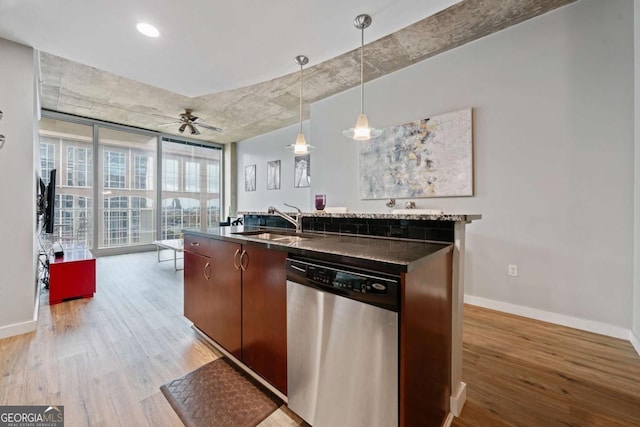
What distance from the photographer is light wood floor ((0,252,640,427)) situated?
1.41 metres

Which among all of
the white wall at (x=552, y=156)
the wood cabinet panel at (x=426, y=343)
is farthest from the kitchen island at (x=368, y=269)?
the white wall at (x=552, y=156)

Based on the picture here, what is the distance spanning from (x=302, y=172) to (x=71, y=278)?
395 cm

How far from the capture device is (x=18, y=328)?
2.23 metres

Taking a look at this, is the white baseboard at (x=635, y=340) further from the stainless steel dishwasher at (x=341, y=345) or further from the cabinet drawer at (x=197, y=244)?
the cabinet drawer at (x=197, y=244)

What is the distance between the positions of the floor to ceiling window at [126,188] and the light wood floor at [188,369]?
11.1 ft

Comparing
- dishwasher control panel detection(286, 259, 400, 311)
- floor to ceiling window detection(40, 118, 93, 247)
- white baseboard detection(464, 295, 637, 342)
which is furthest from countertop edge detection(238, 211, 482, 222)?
floor to ceiling window detection(40, 118, 93, 247)

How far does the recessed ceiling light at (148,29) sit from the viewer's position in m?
1.90

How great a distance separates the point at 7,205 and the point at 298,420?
295cm

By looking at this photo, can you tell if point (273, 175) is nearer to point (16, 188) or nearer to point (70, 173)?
point (70, 173)

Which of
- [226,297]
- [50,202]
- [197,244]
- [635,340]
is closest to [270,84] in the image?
[197,244]

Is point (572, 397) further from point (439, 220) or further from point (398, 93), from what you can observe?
point (398, 93)

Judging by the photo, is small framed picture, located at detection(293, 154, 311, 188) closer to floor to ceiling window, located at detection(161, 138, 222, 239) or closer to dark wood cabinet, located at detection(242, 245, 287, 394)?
floor to ceiling window, located at detection(161, 138, 222, 239)

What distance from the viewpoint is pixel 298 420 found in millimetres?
1371

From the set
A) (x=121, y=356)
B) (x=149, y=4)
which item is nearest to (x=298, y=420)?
(x=121, y=356)
